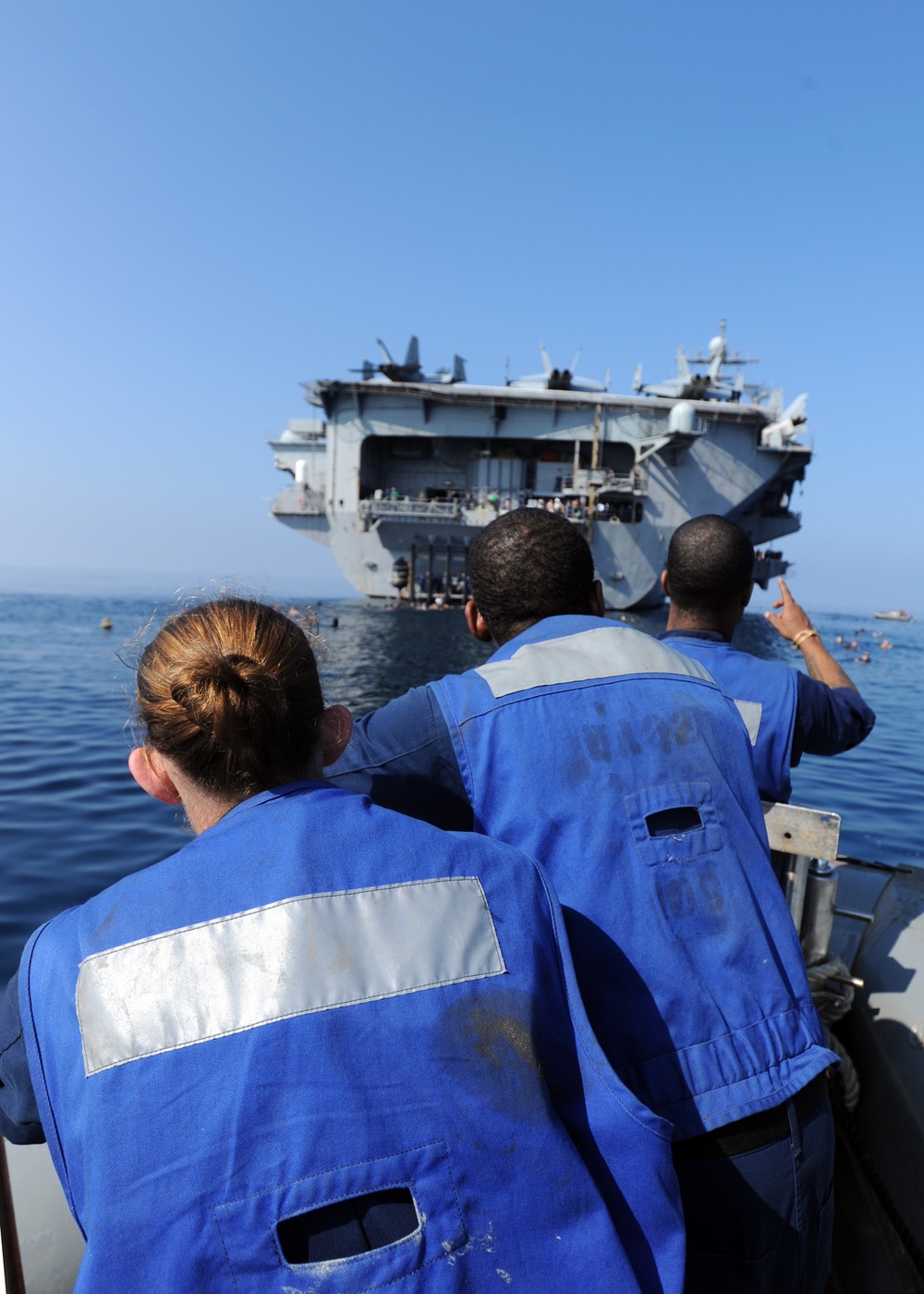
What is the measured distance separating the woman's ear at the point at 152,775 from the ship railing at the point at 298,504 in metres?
37.6

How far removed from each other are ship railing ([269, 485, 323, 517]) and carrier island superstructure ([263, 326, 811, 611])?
60 millimetres

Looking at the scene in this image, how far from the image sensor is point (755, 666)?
8.98ft

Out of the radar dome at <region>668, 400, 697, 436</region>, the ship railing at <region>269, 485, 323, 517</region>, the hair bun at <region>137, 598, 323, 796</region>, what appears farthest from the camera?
the ship railing at <region>269, 485, 323, 517</region>

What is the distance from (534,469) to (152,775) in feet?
131

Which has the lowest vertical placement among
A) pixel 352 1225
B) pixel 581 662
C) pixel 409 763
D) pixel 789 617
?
pixel 352 1225

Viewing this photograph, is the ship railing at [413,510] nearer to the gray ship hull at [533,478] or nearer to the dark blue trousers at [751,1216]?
the gray ship hull at [533,478]

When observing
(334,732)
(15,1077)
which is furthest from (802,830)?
(15,1077)

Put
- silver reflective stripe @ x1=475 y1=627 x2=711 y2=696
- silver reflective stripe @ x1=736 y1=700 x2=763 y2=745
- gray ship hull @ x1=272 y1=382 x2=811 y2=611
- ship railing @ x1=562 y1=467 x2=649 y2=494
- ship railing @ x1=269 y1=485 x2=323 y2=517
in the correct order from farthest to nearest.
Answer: ship railing @ x1=269 y1=485 x2=323 y2=517, gray ship hull @ x1=272 y1=382 x2=811 y2=611, ship railing @ x1=562 y1=467 x2=649 y2=494, silver reflective stripe @ x1=736 y1=700 x2=763 y2=745, silver reflective stripe @ x1=475 y1=627 x2=711 y2=696

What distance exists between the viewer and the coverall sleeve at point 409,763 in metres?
1.79

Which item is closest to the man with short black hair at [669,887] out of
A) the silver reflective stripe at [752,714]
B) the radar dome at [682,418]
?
the silver reflective stripe at [752,714]

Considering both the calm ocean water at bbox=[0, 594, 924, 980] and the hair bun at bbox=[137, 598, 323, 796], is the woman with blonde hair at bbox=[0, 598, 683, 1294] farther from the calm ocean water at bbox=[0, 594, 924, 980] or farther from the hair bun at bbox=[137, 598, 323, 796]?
the calm ocean water at bbox=[0, 594, 924, 980]

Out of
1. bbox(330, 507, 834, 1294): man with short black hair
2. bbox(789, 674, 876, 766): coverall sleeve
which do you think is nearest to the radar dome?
bbox(789, 674, 876, 766): coverall sleeve

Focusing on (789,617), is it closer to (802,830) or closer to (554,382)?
(802,830)

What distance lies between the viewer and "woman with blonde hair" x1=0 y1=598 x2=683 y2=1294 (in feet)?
3.43
